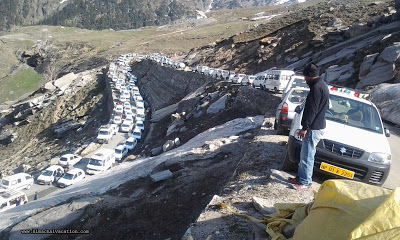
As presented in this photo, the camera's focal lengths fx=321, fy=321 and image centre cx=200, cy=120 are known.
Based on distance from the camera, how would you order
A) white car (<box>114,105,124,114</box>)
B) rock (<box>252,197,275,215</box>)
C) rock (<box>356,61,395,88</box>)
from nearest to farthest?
rock (<box>252,197,275,215</box>) → rock (<box>356,61,395,88</box>) → white car (<box>114,105,124,114</box>)

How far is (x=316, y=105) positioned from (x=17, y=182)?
2410 cm

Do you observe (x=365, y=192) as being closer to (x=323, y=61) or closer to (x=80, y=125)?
(x=323, y=61)

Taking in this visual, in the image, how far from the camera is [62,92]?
57.5 metres

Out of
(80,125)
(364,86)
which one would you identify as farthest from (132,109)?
(364,86)

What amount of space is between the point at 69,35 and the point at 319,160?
519ft

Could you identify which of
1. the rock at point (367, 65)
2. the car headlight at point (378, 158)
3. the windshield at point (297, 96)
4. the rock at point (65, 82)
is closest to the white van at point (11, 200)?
the windshield at point (297, 96)

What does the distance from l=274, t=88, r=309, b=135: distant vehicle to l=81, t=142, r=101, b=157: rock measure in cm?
2351

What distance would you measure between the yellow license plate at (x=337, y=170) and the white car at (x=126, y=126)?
30.8 m

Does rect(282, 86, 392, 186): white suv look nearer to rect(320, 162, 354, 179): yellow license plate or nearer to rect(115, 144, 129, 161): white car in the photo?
rect(320, 162, 354, 179): yellow license plate

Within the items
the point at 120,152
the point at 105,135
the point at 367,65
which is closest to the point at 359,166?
the point at 367,65

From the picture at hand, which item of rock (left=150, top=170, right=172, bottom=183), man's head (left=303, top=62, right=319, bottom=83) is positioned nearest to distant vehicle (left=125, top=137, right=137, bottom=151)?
rock (left=150, top=170, right=172, bottom=183)

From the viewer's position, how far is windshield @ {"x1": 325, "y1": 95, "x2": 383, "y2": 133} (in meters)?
6.92

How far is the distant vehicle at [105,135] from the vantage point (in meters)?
31.8

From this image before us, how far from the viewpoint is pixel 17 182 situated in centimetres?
2342
